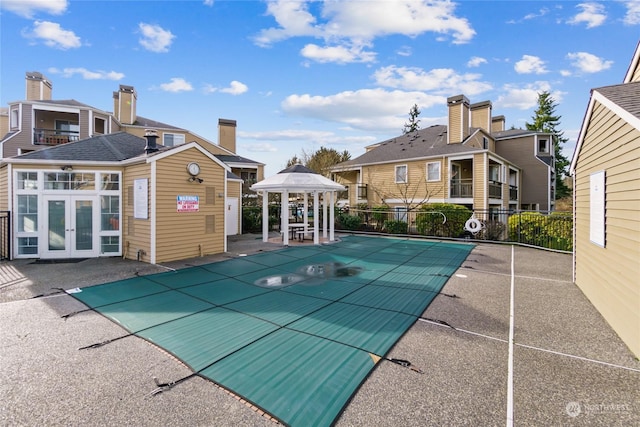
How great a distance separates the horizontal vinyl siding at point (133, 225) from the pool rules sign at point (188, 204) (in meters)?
0.87

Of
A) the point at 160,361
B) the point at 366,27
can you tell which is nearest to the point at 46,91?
the point at 366,27

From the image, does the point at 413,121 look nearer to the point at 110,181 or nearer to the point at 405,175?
the point at 405,175

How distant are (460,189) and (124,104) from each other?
83.9 ft

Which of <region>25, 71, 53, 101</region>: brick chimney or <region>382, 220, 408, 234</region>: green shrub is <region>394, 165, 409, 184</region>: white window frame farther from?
<region>25, 71, 53, 101</region>: brick chimney

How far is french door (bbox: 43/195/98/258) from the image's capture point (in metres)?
9.08

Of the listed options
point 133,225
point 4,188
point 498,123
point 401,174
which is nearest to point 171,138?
point 4,188

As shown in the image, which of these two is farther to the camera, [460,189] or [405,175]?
[405,175]

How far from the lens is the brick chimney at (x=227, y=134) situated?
24875 millimetres

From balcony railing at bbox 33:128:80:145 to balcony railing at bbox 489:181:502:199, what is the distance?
88.7 feet

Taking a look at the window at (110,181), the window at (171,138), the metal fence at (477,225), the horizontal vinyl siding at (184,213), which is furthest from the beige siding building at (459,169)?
the window at (110,181)

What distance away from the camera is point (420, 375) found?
301 cm

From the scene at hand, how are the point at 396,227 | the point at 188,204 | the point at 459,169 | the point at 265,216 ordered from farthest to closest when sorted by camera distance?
the point at 459,169 → the point at 396,227 → the point at 265,216 → the point at 188,204

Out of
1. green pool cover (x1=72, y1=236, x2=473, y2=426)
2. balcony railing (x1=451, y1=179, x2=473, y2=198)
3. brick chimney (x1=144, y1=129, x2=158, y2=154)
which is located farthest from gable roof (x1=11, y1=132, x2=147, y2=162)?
balcony railing (x1=451, y1=179, x2=473, y2=198)

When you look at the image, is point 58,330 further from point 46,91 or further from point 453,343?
point 46,91
